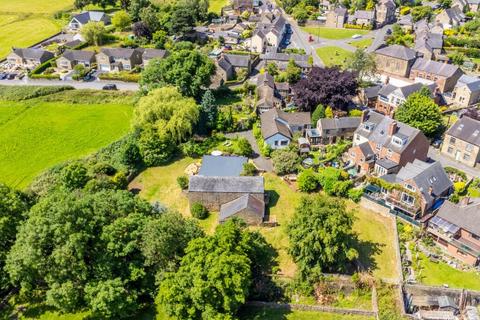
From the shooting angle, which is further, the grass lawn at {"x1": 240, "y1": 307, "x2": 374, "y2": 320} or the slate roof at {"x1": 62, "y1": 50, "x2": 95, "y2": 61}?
the slate roof at {"x1": 62, "y1": 50, "x2": 95, "y2": 61}

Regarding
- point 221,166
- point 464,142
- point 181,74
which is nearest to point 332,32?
point 181,74

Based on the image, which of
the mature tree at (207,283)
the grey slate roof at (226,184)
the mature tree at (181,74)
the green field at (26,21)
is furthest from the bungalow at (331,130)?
the green field at (26,21)

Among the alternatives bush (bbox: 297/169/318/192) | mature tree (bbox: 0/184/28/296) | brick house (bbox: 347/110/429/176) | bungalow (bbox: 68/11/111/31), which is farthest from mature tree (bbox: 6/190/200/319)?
bungalow (bbox: 68/11/111/31)

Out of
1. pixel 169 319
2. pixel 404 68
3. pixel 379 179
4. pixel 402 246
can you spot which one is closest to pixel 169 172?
pixel 169 319

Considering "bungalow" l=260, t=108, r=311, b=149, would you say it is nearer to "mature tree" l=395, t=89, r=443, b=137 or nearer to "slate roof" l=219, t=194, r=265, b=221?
"slate roof" l=219, t=194, r=265, b=221

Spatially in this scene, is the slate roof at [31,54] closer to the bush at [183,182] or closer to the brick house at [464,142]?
the bush at [183,182]

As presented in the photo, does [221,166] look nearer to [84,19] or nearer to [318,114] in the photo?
[318,114]

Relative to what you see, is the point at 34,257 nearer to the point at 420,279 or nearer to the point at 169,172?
the point at 169,172
